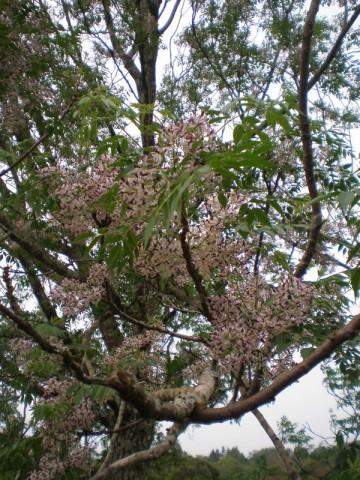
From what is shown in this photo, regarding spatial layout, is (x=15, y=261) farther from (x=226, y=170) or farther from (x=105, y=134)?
(x=226, y=170)

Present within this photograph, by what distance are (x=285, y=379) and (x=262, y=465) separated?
3.90m

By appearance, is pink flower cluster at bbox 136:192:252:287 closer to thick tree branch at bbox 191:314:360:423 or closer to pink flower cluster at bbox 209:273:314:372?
pink flower cluster at bbox 209:273:314:372

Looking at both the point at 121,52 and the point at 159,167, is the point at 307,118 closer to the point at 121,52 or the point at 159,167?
the point at 159,167

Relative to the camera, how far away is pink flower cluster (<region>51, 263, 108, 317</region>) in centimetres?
314

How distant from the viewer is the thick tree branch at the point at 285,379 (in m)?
1.55

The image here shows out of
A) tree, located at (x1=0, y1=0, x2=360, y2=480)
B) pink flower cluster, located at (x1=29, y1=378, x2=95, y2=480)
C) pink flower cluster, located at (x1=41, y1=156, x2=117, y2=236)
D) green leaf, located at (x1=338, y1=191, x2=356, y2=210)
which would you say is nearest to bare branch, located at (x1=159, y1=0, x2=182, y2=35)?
tree, located at (x1=0, y1=0, x2=360, y2=480)

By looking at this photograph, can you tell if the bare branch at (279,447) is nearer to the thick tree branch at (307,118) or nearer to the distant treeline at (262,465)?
the distant treeline at (262,465)

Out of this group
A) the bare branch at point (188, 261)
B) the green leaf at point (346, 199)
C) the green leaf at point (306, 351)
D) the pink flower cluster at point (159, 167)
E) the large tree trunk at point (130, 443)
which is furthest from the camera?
the large tree trunk at point (130, 443)

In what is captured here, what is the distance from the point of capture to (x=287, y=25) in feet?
21.2

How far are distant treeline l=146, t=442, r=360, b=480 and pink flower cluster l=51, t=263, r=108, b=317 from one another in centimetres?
178

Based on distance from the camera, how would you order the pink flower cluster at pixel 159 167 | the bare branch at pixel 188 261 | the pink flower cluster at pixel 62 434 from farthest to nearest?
the pink flower cluster at pixel 62 434 < the bare branch at pixel 188 261 < the pink flower cluster at pixel 159 167

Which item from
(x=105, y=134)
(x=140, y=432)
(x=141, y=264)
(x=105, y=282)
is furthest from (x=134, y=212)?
(x=105, y=134)

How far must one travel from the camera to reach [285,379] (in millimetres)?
1617

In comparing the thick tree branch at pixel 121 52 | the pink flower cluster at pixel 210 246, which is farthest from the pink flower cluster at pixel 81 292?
the thick tree branch at pixel 121 52
